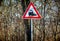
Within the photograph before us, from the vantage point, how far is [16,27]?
23.5ft

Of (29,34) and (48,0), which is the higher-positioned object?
(48,0)

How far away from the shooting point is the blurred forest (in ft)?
22.7

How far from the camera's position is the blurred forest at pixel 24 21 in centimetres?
692

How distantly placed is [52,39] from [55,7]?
1.17 m

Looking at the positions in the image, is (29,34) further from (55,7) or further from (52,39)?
(55,7)

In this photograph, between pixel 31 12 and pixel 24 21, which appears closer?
pixel 31 12

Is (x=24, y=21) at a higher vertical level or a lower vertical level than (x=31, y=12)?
lower

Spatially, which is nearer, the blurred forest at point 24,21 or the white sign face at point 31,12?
the white sign face at point 31,12

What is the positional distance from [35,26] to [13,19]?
85 centimetres

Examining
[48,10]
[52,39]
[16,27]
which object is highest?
[48,10]

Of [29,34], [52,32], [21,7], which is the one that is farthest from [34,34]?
[21,7]

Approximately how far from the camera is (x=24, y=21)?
7125mm

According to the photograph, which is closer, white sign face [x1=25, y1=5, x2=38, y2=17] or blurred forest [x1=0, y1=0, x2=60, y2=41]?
white sign face [x1=25, y1=5, x2=38, y2=17]

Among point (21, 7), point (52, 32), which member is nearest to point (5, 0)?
point (21, 7)
